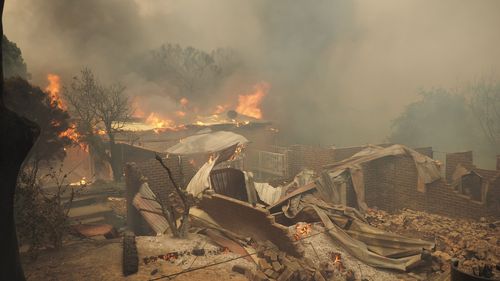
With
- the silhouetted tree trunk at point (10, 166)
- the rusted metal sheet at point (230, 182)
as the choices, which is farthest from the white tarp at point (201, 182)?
the silhouetted tree trunk at point (10, 166)

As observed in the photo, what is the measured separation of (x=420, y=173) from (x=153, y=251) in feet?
33.1

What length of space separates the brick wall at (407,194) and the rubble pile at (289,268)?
256 inches

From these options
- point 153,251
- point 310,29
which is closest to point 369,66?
point 310,29

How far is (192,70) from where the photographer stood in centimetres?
4428

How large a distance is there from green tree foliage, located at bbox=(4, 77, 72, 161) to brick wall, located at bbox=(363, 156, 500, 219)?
491 inches

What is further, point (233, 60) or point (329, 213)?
point (233, 60)

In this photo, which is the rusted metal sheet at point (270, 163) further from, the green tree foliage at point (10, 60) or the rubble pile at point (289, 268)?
the green tree foliage at point (10, 60)

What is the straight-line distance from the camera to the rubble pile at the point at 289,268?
22.2ft

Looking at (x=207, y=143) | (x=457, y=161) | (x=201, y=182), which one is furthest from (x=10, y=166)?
(x=457, y=161)

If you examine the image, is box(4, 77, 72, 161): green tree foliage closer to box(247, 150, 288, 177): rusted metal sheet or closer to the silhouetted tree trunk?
the silhouetted tree trunk

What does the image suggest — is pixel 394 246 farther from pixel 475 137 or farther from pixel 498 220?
pixel 475 137

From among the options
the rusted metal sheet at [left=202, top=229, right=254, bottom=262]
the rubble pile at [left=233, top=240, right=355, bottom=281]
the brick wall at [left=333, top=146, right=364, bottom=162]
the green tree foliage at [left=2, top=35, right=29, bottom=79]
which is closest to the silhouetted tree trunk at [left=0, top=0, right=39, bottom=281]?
the rubble pile at [left=233, top=240, right=355, bottom=281]

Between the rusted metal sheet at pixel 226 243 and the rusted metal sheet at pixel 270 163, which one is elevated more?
the rusted metal sheet at pixel 270 163

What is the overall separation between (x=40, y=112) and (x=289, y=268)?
1063cm
